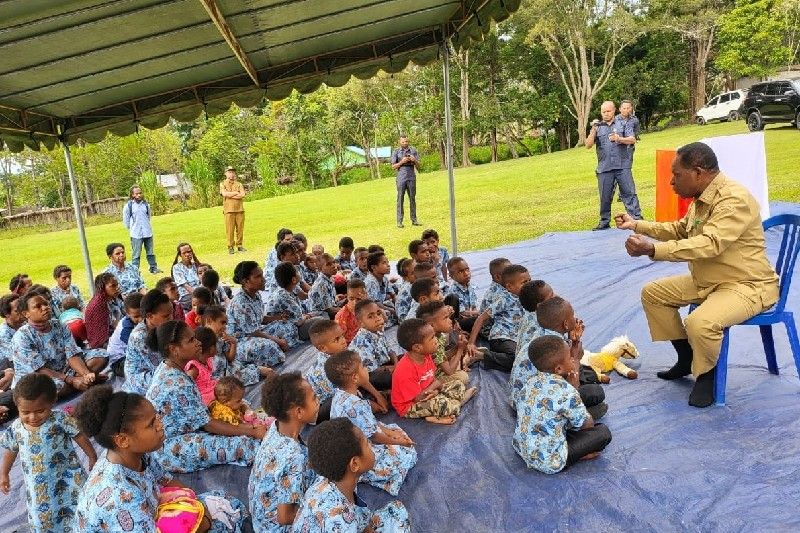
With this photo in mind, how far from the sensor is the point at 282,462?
2551mm

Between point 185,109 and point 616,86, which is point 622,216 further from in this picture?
point 616,86

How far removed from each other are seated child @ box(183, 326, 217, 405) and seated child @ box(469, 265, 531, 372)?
6.40 feet

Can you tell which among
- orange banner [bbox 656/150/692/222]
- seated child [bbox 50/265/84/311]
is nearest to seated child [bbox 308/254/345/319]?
seated child [bbox 50/265/84/311]

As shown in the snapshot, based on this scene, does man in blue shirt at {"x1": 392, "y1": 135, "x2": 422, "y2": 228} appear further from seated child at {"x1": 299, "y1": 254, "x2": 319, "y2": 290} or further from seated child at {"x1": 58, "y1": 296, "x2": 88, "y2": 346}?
seated child at {"x1": 58, "y1": 296, "x2": 88, "y2": 346}

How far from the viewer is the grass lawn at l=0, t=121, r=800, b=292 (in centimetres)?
1070

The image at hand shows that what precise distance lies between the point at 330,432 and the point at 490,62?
29.7 meters

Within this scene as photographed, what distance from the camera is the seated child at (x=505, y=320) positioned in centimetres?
430

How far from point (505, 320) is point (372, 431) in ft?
6.11

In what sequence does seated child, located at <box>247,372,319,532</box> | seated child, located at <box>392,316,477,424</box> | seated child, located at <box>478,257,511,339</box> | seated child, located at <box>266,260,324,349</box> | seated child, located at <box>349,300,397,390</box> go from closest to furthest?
seated child, located at <box>247,372,319,532</box> < seated child, located at <box>392,316,477,424</box> < seated child, located at <box>349,300,397,390</box> < seated child, located at <box>478,257,511,339</box> < seated child, located at <box>266,260,324,349</box>

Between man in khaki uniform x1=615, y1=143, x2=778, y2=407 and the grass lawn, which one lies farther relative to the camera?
the grass lawn

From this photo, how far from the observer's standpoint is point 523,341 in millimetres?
3773

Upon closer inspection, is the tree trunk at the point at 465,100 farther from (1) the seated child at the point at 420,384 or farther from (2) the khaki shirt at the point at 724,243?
(1) the seated child at the point at 420,384

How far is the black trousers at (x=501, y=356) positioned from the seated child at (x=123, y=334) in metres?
2.82

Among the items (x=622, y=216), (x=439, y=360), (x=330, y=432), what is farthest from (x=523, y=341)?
(x=330, y=432)
